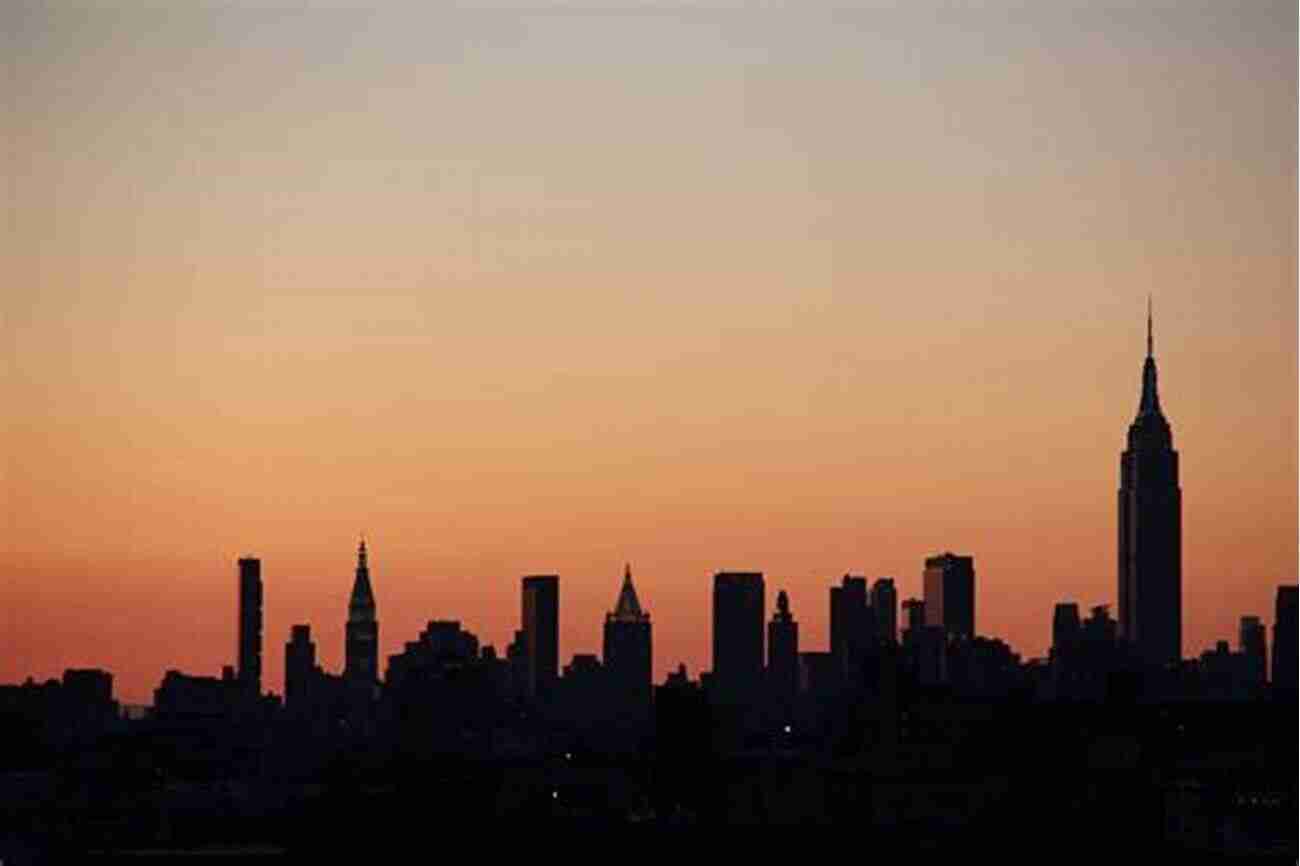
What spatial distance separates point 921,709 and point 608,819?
7.75 m

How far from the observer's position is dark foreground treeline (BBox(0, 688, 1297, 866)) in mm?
27156

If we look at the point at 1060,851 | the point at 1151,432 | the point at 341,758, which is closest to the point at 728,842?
the point at 1060,851

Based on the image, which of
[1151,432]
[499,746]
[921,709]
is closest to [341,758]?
[499,746]

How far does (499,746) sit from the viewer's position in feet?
108

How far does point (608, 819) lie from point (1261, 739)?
6740 mm

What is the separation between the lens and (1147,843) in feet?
89.6

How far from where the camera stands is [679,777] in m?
31.6

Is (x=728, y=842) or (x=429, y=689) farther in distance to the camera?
(x=429, y=689)

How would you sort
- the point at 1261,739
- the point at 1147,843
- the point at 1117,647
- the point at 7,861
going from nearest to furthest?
the point at 7,861 < the point at 1147,843 < the point at 1261,739 < the point at 1117,647

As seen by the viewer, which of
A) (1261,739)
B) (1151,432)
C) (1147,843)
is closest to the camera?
(1147,843)

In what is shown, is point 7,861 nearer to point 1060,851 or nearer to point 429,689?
point 1060,851

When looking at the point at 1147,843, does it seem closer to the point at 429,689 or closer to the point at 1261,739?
the point at 1261,739

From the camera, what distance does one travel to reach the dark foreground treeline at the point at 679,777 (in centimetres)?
2716

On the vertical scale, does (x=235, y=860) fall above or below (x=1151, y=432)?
below
